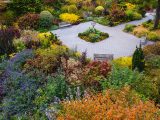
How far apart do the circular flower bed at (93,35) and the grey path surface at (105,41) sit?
0.29m

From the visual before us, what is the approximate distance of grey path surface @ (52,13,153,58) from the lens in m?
21.9

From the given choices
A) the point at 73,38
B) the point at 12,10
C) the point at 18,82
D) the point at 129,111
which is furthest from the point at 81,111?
the point at 12,10

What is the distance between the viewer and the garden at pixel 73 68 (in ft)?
36.9

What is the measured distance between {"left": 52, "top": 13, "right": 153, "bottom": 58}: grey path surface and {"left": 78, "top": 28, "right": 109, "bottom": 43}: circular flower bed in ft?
0.94

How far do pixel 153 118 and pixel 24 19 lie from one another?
17.0 metres

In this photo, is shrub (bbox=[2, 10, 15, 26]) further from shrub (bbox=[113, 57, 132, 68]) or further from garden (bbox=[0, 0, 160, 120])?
shrub (bbox=[113, 57, 132, 68])

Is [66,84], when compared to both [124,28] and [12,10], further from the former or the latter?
[12,10]

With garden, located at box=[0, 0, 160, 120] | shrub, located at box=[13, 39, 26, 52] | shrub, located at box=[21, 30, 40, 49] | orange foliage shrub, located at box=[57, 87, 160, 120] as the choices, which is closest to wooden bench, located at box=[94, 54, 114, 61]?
garden, located at box=[0, 0, 160, 120]

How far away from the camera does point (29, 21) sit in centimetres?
2553

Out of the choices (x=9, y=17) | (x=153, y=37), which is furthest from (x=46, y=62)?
(x=9, y=17)

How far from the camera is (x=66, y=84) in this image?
48.4ft

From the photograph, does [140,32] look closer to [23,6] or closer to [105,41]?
[105,41]

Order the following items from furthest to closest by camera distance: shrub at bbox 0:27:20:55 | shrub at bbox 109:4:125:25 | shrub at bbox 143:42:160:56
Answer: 1. shrub at bbox 109:4:125:25
2. shrub at bbox 0:27:20:55
3. shrub at bbox 143:42:160:56

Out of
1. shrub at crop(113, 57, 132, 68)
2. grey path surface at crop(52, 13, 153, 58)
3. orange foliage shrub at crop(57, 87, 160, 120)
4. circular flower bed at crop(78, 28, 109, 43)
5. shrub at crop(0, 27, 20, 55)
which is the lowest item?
grey path surface at crop(52, 13, 153, 58)
